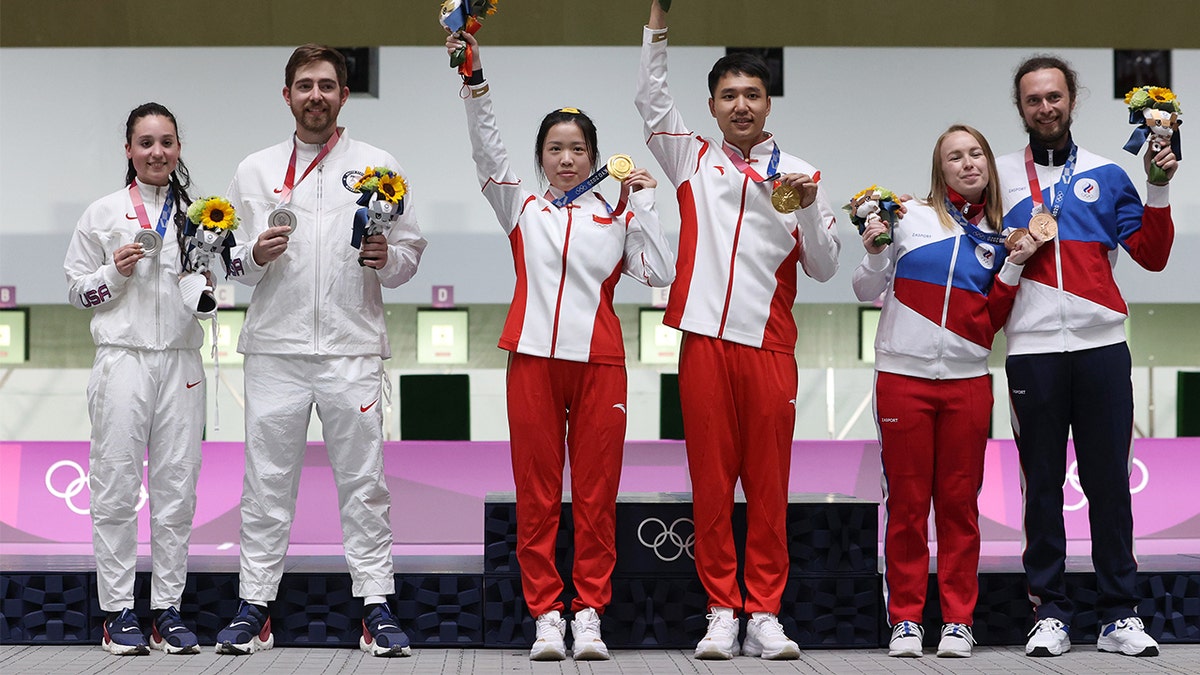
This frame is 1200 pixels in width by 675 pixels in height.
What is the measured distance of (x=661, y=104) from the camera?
152 inches

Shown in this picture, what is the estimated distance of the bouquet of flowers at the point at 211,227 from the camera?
12.1 feet

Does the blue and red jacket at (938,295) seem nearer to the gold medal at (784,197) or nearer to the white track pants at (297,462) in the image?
the gold medal at (784,197)

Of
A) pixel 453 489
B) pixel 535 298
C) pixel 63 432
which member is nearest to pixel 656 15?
pixel 535 298

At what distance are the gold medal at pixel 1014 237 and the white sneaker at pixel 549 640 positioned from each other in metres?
1.78

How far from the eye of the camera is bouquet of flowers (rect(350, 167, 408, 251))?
3.69 m

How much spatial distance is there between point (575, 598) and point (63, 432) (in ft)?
17.6

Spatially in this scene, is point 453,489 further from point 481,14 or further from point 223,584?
point 481,14

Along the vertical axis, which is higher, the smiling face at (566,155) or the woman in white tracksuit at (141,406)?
the smiling face at (566,155)

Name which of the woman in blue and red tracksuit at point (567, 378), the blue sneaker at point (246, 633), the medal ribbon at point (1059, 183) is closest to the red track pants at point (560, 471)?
the woman in blue and red tracksuit at point (567, 378)

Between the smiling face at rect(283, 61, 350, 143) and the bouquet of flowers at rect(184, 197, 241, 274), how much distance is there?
1.20ft

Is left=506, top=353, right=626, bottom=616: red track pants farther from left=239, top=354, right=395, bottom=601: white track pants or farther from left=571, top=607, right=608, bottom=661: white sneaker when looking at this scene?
left=239, top=354, right=395, bottom=601: white track pants

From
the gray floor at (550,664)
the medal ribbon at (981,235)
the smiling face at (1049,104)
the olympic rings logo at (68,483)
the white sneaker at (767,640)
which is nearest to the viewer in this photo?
the gray floor at (550,664)

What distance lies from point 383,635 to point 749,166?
6.02 feet

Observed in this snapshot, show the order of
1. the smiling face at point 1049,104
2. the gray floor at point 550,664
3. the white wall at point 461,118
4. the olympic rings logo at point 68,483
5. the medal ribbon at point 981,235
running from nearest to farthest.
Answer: the gray floor at point 550,664
the medal ribbon at point 981,235
the smiling face at point 1049,104
the olympic rings logo at point 68,483
the white wall at point 461,118
